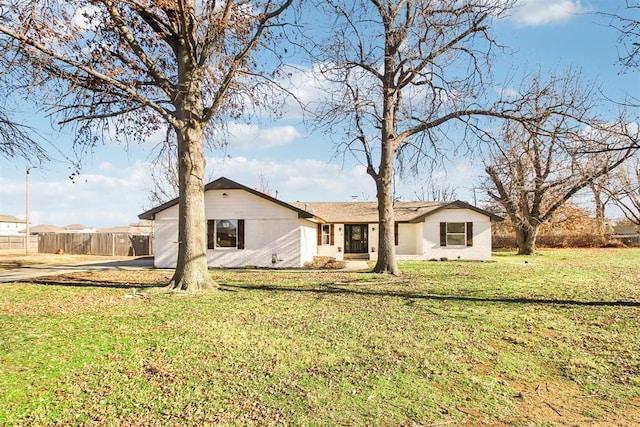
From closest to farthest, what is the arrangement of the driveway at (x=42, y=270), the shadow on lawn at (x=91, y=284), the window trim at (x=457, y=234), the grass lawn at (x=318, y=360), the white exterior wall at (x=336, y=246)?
the grass lawn at (x=318, y=360)
the shadow on lawn at (x=91, y=284)
the driveway at (x=42, y=270)
the window trim at (x=457, y=234)
the white exterior wall at (x=336, y=246)

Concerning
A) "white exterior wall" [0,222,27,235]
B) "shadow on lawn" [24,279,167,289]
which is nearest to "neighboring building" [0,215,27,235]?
"white exterior wall" [0,222,27,235]

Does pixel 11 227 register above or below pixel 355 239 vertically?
above

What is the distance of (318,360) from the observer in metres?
5.37

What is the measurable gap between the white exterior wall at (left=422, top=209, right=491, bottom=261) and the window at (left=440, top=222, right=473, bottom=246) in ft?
0.58

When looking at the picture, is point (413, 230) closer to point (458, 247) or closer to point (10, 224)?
point (458, 247)

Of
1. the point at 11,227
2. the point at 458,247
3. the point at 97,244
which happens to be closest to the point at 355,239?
the point at 458,247

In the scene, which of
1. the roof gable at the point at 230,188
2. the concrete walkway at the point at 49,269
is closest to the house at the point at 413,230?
the concrete walkway at the point at 49,269

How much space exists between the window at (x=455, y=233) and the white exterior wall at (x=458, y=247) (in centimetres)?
18

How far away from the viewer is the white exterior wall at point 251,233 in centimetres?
1934

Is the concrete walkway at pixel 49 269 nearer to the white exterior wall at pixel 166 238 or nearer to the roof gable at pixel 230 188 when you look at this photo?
the white exterior wall at pixel 166 238

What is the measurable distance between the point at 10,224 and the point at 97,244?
4917 centimetres

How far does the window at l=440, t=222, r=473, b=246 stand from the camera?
2384 centimetres

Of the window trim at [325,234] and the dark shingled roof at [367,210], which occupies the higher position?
the dark shingled roof at [367,210]

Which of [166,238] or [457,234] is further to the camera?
[457,234]
